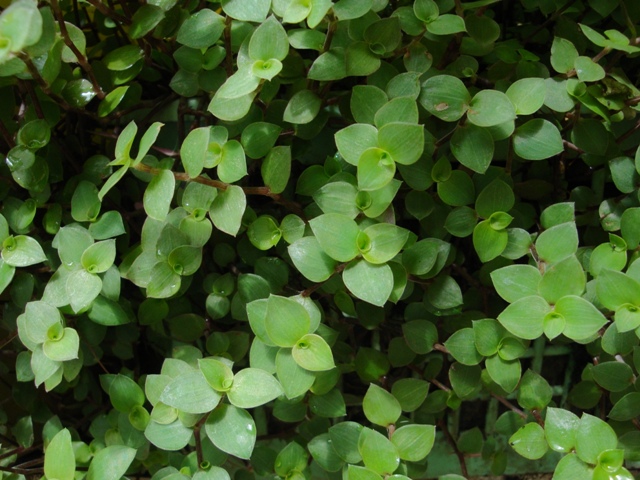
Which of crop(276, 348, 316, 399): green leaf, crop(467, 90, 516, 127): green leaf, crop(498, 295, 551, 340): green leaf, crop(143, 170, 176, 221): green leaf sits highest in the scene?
crop(467, 90, 516, 127): green leaf

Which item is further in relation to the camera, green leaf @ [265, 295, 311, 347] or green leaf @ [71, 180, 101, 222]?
green leaf @ [71, 180, 101, 222]

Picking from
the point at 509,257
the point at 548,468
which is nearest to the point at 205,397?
the point at 509,257

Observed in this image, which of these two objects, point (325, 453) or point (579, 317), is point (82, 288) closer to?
point (325, 453)

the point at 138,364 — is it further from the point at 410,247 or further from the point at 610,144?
the point at 610,144

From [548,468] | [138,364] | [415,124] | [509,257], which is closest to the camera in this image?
[415,124]

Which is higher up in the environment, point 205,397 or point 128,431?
point 205,397

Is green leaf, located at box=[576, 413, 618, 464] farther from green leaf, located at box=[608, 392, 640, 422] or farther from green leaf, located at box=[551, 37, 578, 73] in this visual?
green leaf, located at box=[551, 37, 578, 73]

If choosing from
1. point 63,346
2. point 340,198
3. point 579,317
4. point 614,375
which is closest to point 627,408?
point 614,375

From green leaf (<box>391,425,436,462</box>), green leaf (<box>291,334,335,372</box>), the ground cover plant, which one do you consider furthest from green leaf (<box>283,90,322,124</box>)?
green leaf (<box>391,425,436,462</box>)
